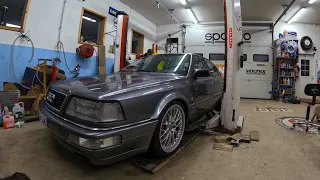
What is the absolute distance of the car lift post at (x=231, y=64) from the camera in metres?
2.52

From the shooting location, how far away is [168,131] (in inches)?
70.4

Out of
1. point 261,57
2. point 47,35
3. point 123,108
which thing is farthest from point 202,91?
point 261,57

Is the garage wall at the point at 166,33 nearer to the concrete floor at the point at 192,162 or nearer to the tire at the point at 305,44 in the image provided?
the tire at the point at 305,44

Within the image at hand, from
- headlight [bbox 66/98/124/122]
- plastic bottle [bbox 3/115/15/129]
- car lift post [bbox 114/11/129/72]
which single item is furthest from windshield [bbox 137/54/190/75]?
plastic bottle [bbox 3/115/15/129]

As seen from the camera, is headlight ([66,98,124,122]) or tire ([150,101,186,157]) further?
tire ([150,101,186,157])

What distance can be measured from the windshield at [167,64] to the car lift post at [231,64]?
68 cm

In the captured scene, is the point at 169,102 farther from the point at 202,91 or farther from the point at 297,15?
the point at 297,15

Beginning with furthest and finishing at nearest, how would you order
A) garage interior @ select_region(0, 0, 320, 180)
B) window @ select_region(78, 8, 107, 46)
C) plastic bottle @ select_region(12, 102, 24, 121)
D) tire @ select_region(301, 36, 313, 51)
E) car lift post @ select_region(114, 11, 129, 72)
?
tire @ select_region(301, 36, 313, 51)
window @ select_region(78, 8, 107, 46)
car lift post @ select_region(114, 11, 129, 72)
plastic bottle @ select_region(12, 102, 24, 121)
garage interior @ select_region(0, 0, 320, 180)

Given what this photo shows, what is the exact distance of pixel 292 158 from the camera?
1.89 m

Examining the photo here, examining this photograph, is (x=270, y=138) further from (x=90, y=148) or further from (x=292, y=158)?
(x=90, y=148)

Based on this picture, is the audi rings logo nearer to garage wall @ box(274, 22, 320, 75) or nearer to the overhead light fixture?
the overhead light fixture

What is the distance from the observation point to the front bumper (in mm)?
1212

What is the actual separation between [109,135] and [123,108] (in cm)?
22

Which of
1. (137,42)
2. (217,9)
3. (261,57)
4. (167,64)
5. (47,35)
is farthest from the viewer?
(261,57)
